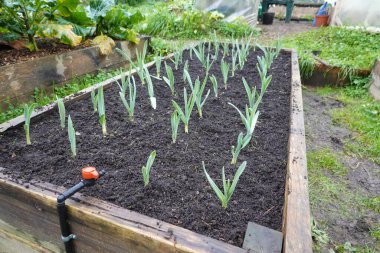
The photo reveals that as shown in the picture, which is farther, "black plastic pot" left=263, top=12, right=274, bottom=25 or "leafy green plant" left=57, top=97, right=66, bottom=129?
"black plastic pot" left=263, top=12, right=274, bottom=25

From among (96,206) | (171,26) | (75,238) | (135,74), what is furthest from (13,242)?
(171,26)

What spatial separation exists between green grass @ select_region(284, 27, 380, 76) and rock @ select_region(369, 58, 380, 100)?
0.75ft

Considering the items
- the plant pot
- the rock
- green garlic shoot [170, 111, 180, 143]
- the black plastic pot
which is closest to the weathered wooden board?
green garlic shoot [170, 111, 180, 143]

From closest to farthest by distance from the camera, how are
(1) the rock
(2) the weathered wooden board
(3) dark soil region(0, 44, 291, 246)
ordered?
(3) dark soil region(0, 44, 291, 246) → (2) the weathered wooden board → (1) the rock

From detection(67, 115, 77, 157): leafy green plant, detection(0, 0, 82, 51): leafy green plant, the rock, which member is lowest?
the rock

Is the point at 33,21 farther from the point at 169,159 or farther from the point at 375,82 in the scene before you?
the point at 375,82

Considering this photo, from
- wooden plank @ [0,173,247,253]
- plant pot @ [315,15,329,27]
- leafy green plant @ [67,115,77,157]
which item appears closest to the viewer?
wooden plank @ [0,173,247,253]

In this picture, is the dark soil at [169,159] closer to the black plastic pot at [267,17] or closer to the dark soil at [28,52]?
the dark soil at [28,52]

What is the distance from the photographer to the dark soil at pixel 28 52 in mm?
2345

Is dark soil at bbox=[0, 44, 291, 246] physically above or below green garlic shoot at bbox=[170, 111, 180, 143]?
below

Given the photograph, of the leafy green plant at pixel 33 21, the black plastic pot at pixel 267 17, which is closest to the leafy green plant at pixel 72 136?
the leafy green plant at pixel 33 21

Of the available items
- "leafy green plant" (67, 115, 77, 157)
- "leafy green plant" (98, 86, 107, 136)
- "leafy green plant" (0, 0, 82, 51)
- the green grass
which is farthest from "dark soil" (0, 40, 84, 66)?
the green grass

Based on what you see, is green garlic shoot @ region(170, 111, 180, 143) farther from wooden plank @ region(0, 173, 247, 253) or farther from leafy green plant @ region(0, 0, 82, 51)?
leafy green plant @ region(0, 0, 82, 51)

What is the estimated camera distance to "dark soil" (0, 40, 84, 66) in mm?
2345
